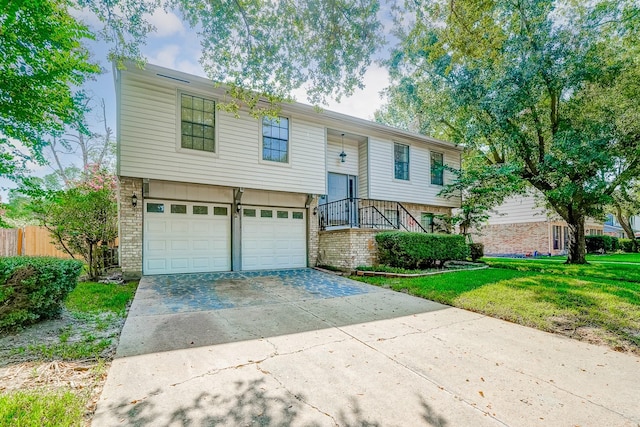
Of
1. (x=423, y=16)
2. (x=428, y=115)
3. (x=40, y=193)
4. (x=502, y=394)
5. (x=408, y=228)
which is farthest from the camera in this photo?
(x=428, y=115)

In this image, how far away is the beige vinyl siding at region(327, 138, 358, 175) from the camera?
1198 centimetres

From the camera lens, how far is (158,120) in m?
8.35

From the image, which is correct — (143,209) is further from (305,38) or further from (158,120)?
(305,38)

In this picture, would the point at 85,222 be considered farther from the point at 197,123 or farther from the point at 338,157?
the point at 338,157

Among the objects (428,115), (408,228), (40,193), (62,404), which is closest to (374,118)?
(428,115)

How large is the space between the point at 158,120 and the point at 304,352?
766 centimetres

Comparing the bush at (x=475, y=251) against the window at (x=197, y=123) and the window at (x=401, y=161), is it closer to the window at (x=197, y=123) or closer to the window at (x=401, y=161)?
the window at (x=401, y=161)

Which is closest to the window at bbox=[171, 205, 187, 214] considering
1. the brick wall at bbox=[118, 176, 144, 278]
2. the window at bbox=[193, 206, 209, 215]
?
the window at bbox=[193, 206, 209, 215]

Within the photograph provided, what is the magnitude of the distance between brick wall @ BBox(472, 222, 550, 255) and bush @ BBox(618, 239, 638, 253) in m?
11.5

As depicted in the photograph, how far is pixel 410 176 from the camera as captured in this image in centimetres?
1314

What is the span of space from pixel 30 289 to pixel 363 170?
33.9 ft

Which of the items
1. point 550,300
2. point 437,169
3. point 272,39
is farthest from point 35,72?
point 437,169

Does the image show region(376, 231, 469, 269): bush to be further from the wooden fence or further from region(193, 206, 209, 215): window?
the wooden fence

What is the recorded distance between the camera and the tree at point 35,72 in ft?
15.6
